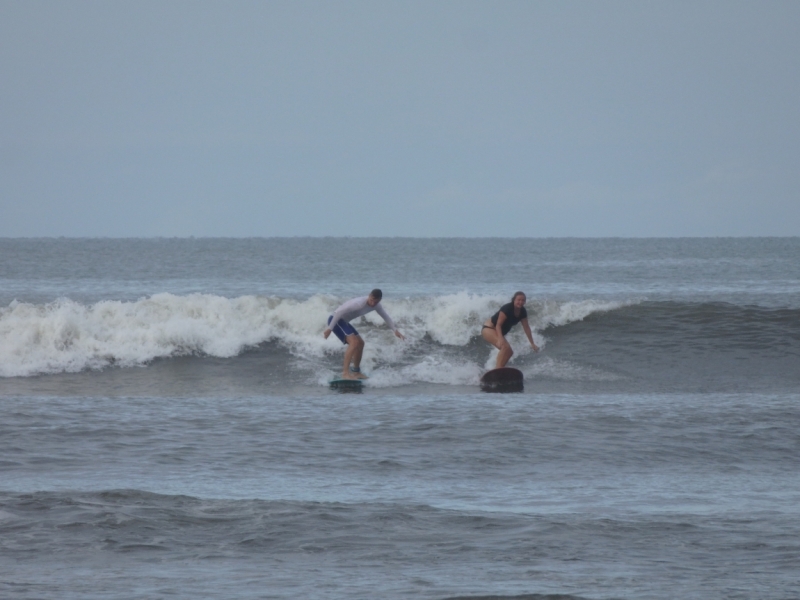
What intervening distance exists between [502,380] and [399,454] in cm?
603

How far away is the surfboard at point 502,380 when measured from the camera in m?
15.4

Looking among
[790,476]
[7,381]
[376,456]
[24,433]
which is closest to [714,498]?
[790,476]

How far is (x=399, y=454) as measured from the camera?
32.2ft

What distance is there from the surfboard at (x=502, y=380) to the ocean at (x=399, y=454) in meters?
0.34

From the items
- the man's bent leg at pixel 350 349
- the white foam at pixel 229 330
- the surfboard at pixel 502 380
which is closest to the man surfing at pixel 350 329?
the man's bent leg at pixel 350 349

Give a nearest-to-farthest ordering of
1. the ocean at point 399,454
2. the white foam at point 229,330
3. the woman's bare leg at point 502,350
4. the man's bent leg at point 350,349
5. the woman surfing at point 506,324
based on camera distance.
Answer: the ocean at point 399,454, the man's bent leg at point 350,349, the woman surfing at point 506,324, the woman's bare leg at point 502,350, the white foam at point 229,330

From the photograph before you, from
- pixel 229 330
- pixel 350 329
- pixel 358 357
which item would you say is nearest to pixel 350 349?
pixel 358 357

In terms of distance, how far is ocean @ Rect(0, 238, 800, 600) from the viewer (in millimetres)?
6281

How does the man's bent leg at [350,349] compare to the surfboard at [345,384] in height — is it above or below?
above

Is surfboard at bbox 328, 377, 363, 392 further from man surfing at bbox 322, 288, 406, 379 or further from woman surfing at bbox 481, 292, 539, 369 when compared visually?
woman surfing at bbox 481, 292, 539, 369

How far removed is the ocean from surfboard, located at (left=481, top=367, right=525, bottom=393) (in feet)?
1.12

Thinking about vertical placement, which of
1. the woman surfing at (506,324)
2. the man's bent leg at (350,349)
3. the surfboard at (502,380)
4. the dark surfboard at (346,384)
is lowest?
the dark surfboard at (346,384)

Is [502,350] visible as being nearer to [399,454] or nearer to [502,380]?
[502,380]

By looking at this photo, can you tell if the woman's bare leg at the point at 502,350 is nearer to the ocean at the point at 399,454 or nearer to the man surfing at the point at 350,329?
the ocean at the point at 399,454
